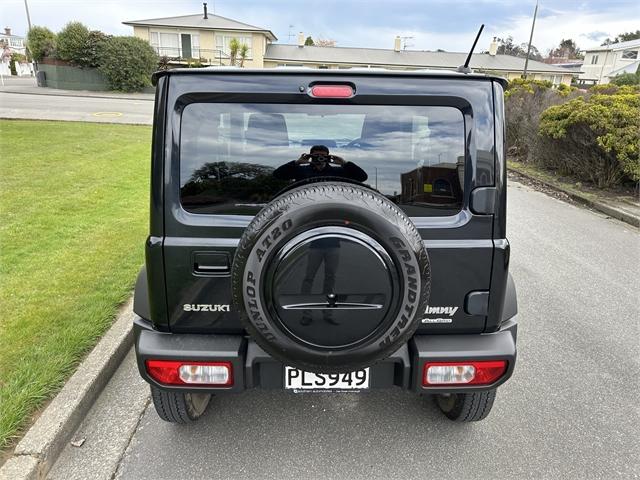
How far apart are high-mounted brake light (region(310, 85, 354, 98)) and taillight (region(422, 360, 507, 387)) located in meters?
1.28

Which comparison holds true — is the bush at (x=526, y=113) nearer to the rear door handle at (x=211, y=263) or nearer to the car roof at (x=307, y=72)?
the car roof at (x=307, y=72)

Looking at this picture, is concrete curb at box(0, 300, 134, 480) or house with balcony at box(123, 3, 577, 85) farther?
house with balcony at box(123, 3, 577, 85)

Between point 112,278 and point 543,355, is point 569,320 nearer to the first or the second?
point 543,355

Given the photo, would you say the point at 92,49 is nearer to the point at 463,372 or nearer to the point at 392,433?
the point at 392,433

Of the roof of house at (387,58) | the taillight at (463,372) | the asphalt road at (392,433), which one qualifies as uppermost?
the roof of house at (387,58)

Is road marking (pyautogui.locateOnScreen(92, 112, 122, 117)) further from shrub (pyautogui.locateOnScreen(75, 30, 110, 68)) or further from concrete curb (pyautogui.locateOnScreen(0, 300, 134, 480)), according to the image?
concrete curb (pyautogui.locateOnScreen(0, 300, 134, 480))

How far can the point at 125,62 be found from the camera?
92.9 ft

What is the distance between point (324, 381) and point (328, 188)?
0.95 m

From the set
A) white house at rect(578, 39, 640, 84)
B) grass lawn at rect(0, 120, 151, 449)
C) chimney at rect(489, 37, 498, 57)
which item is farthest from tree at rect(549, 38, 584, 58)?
grass lawn at rect(0, 120, 151, 449)

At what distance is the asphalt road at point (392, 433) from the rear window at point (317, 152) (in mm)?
1357

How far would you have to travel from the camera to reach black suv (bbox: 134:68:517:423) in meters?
1.79

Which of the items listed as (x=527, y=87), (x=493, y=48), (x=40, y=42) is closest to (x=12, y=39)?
(x=40, y=42)

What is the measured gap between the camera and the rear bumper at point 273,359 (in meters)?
2.03

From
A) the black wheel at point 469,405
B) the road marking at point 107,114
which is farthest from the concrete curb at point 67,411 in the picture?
the road marking at point 107,114
